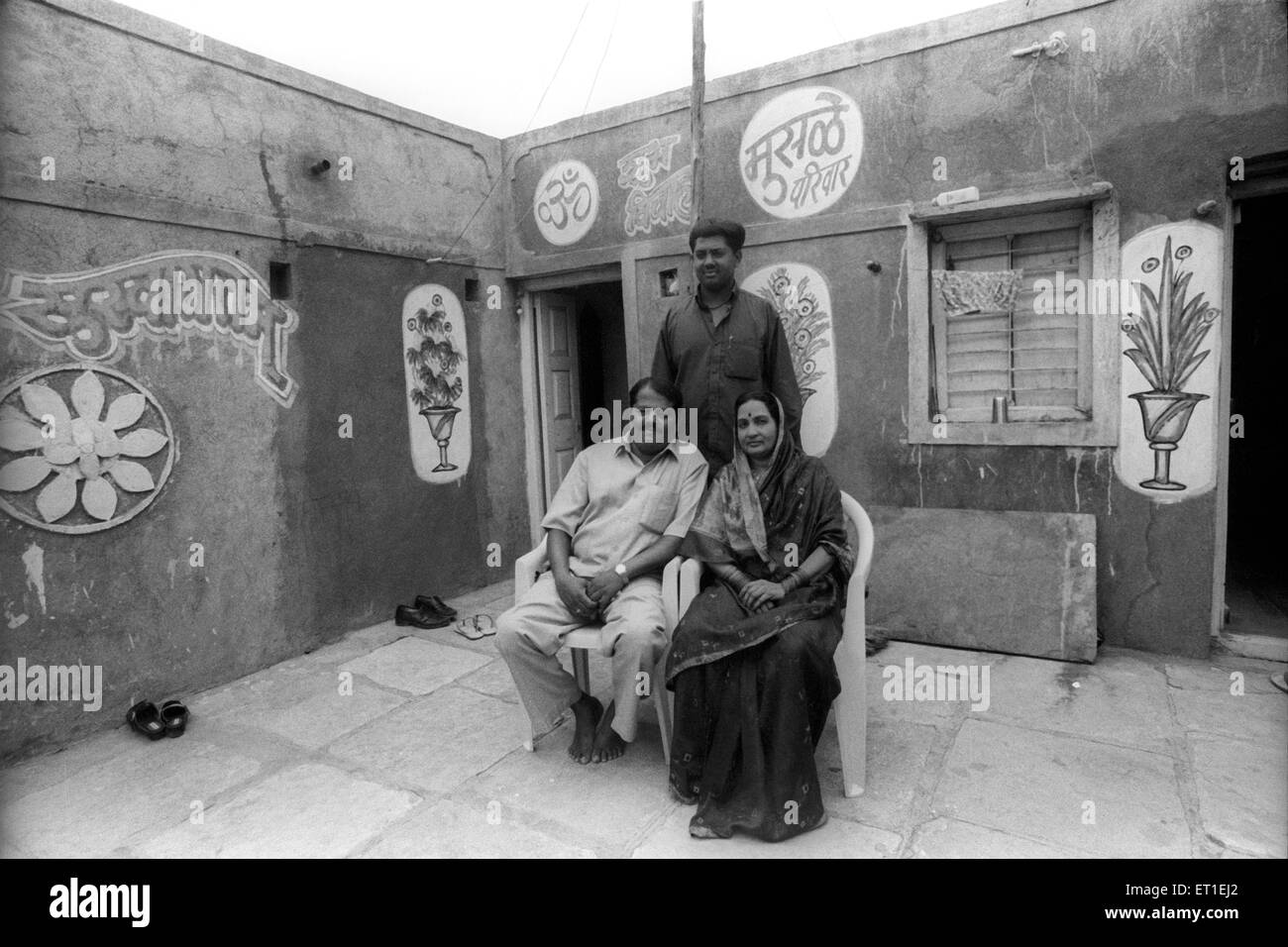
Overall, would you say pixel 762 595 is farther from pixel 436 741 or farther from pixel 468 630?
pixel 468 630

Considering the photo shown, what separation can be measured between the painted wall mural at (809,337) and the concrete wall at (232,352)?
2.31 metres

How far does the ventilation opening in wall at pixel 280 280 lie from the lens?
4.34 meters

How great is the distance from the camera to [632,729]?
9.38 feet

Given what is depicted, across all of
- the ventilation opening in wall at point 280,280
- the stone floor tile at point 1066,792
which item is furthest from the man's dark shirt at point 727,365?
the ventilation opening in wall at point 280,280

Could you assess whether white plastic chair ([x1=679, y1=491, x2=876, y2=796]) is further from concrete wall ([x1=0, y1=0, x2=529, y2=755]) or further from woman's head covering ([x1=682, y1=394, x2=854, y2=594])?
concrete wall ([x1=0, y1=0, x2=529, y2=755])

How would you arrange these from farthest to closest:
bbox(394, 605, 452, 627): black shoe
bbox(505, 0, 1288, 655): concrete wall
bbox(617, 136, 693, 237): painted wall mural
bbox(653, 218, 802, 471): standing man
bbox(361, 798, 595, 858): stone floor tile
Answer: bbox(617, 136, 693, 237): painted wall mural → bbox(394, 605, 452, 627): black shoe → bbox(653, 218, 802, 471): standing man → bbox(505, 0, 1288, 655): concrete wall → bbox(361, 798, 595, 858): stone floor tile

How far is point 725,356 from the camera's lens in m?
3.83

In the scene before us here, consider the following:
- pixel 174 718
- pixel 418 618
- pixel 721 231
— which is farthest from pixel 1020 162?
pixel 174 718

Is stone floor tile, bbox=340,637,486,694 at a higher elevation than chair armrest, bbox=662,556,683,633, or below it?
below

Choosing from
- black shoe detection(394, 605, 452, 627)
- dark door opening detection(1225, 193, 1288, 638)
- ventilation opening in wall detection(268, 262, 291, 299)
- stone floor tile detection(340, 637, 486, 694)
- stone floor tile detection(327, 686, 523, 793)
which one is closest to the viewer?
stone floor tile detection(327, 686, 523, 793)

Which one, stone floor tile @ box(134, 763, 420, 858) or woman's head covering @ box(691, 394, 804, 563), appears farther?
woman's head covering @ box(691, 394, 804, 563)

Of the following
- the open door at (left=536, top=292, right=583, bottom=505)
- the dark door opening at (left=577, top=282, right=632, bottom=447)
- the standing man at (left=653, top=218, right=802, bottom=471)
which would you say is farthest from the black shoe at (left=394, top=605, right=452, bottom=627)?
the dark door opening at (left=577, top=282, right=632, bottom=447)

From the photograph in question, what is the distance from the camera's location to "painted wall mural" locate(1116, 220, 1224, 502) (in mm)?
3658

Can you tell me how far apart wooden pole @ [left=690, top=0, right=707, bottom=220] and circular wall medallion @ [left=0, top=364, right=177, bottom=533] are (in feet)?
10.4
